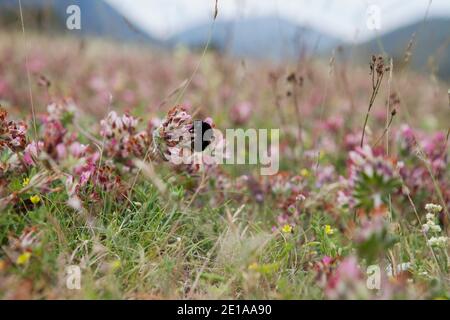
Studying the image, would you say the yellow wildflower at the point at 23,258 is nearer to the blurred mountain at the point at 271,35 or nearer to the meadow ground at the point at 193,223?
the meadow ground at the point at 193,223

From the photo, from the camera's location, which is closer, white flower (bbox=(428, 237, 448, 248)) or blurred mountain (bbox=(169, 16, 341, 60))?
white flower (bbox=(428, 237, 448, 248))

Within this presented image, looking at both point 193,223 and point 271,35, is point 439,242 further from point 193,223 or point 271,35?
point 271,35

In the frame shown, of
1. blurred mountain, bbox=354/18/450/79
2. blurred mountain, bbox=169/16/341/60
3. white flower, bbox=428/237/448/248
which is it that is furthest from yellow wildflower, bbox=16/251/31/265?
blurred mountain, bbox=354/18/450/79

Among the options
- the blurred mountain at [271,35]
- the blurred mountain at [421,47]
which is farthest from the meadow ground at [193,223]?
the blurred mountain at [271,35]

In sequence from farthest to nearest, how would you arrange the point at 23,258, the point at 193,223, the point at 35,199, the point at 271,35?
the point at 271,35 < the point at 193,223 < the point at 35,199 < the point at 23,258

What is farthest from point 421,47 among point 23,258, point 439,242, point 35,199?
point 23,258

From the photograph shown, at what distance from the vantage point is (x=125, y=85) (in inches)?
241

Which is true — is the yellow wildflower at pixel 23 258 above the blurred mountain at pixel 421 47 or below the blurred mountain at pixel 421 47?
below

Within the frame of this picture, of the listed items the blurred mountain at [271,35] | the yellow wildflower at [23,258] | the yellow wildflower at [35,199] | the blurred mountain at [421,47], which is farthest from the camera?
the blurred mountain at [271,35]

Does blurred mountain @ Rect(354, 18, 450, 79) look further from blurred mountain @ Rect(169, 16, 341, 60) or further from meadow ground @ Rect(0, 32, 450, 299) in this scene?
blurred mountain @ Rect(169, 16, 341, 60)

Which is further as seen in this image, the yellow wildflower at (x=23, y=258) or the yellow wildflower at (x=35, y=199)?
the yellow wildflower at (x=35, y=199)

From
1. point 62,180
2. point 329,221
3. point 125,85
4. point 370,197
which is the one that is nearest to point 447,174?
point 329,221
